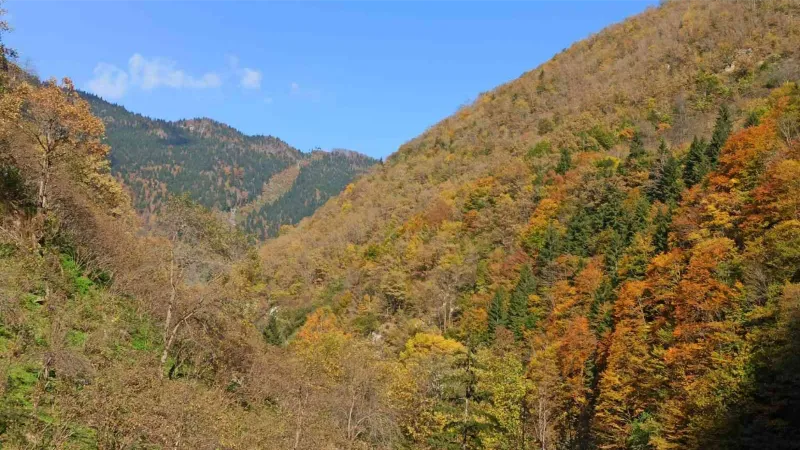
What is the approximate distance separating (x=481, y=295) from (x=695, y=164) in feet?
90.4

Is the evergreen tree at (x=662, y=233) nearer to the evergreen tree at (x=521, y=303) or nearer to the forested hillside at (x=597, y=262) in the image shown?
the forested hillside at (x=597, y=262)

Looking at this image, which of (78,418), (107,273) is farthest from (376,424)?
(78,418)

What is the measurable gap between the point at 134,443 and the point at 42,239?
39.1 ft

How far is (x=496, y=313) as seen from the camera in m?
62.2

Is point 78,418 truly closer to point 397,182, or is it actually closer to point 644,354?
point 644,354

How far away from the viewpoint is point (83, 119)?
94.3 ft

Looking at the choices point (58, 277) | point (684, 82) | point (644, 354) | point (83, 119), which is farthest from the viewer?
point (684, 82)

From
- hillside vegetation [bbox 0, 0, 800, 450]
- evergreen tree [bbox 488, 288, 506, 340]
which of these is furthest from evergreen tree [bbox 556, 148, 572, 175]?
evergreen tree [bbox 488, 288, 506, 340]

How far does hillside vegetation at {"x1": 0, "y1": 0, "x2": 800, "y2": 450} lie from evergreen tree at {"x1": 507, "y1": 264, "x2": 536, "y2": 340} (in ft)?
0.86

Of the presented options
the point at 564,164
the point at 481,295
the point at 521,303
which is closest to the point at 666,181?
the point at 521,303

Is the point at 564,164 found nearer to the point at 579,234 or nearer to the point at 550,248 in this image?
the point at 579,234

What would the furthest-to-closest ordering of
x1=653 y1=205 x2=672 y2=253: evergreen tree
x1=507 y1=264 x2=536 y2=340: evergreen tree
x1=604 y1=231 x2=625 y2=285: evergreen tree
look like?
x1=507 y1=264 x2=536 y2=340: evergreen tree < x1=604 y1=231 x2=625 y2=285: evergreen tree < x1=653 y1=205 x2=672 y2=253: evergreen tree

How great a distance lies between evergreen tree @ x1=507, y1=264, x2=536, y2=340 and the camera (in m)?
60.0

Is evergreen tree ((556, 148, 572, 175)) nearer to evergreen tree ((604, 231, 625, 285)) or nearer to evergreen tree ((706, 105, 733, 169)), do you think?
evergreen tree ((706, 105, 733, 169))
